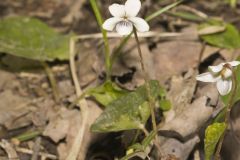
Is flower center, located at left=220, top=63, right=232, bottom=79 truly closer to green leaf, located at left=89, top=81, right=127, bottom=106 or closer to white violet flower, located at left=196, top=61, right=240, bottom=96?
white violet flower, located at left=196, top=61, right=240, bottom=96

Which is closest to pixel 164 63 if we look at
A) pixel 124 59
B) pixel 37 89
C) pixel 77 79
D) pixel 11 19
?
pixel 124 59

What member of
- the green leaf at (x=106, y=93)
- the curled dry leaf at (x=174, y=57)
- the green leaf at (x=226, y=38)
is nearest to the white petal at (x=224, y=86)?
the green leaf at (x=106, y=93)

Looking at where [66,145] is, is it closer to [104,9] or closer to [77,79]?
[77,79]

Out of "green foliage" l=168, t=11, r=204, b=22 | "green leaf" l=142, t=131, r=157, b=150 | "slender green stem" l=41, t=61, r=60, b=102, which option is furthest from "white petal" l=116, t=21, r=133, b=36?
"green foliage" l=168, t=11, r=204, b=22

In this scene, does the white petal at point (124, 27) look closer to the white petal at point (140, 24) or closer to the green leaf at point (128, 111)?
the white petal at point (140, 24)

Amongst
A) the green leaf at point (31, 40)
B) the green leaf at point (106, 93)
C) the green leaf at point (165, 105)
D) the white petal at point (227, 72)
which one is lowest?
the green leaf at point (165, 105)

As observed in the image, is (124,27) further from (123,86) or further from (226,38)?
(226,38)
